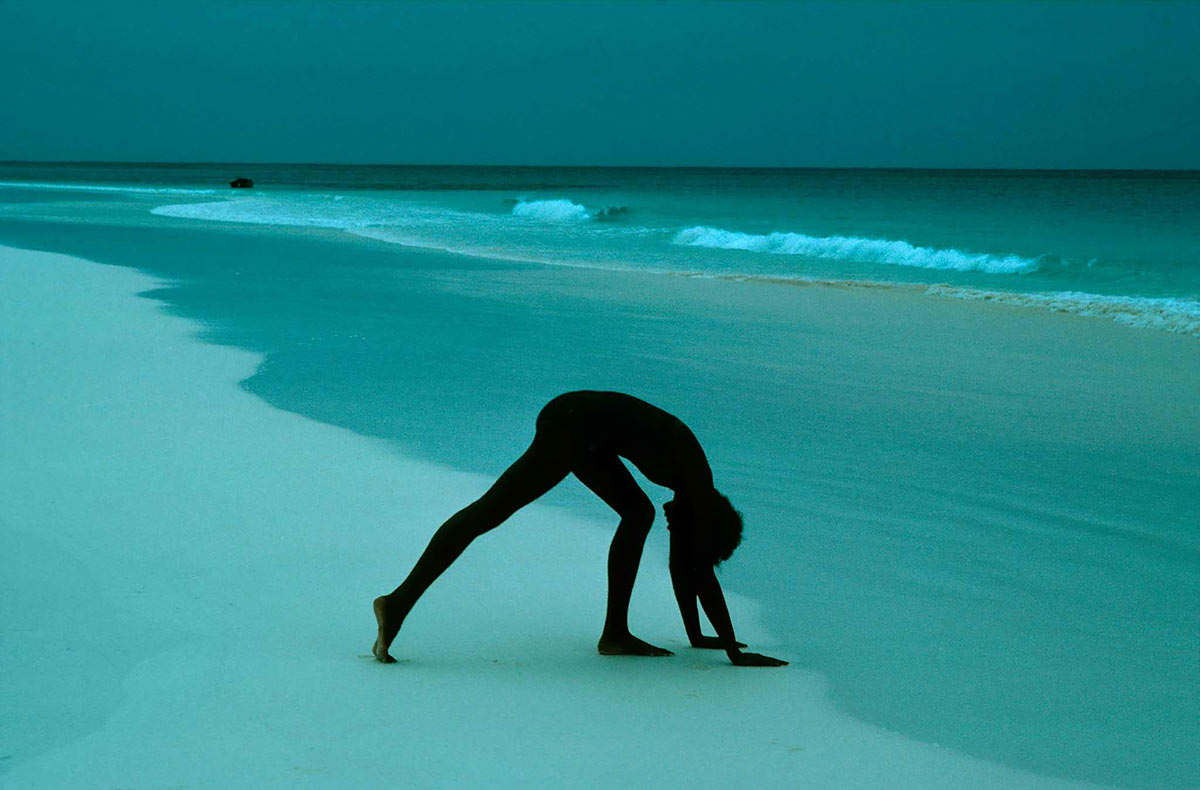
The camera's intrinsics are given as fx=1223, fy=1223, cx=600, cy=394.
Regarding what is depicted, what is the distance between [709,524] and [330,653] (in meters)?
1.38

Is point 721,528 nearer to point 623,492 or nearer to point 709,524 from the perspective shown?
point 709,524

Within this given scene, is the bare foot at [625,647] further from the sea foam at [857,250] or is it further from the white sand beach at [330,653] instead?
the sea foam at [857,250]

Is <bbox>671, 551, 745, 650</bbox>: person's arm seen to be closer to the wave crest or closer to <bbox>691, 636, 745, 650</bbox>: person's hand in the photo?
<bbox>691, 636, 745, 650</bbox>: person's hand

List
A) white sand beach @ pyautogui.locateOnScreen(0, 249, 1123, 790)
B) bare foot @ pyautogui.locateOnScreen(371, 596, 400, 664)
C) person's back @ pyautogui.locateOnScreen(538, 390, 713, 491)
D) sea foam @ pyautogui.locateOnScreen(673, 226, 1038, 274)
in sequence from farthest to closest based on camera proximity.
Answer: sea foam @ pyautogui.locateOnScreen(673, 226, 1038, 274)
bare foot @ pyautogui.locateOnScreen(371, 596, 400, 664)
person's back @ pyautogui.locateOnScreen(538, 390, 713, 491)
white sand beach @ pyautogui.locateOnScreen(0, 249, 1123, 790)

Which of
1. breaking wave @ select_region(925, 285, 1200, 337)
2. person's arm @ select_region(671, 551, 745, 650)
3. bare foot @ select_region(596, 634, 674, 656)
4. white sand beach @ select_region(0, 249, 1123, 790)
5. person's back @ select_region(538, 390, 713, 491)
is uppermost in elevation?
person's back @ select_region(538, 390, 713, 491)

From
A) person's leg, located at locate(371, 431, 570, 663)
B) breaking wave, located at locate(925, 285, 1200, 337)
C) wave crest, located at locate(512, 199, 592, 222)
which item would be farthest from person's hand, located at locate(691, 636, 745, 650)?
wave crest, located at locate(512, 199, 592, 222)

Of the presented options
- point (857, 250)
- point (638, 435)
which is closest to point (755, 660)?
point (638, 435)

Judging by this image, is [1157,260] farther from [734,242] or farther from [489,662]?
[489,662]

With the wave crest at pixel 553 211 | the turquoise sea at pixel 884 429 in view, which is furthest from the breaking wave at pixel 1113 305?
the wave crest at pixel 553 211

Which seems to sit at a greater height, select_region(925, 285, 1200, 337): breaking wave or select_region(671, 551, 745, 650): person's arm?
select_region(925, 285, 1200, 337): breaking wave

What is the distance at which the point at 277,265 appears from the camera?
20484 millimetres

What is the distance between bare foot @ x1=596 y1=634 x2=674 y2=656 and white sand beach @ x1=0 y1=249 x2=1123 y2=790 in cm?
4

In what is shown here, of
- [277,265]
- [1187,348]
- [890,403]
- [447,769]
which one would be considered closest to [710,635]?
[447,769]

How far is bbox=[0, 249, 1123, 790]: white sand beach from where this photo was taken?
336cm
